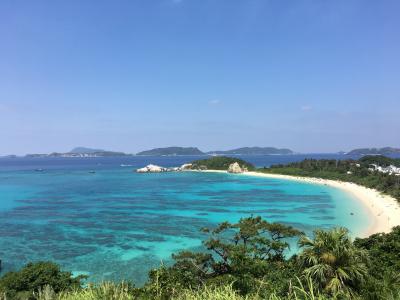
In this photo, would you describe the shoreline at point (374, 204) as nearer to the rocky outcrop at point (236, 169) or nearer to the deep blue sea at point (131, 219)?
the deep blue sea at point (131, 219)

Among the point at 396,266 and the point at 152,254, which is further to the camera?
the point at 152,254

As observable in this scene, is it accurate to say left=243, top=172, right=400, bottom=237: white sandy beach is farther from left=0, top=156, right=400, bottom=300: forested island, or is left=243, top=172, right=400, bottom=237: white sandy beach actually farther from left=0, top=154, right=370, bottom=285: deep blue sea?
left=0, top=156, right=400, bottom=300: forested island

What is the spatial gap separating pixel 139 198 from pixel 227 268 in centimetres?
5227

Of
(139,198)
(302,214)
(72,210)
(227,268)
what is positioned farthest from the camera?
(139,198)

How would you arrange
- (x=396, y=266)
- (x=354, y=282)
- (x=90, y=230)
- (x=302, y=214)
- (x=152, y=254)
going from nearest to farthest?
(x=354, y=282)
(x=396, y=266)
(x=152, y=254)
(x=90, y=230)
(x=302, y=214)

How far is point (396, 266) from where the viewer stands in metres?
17.7

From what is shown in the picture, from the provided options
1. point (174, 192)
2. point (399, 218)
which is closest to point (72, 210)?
point (174, 192)

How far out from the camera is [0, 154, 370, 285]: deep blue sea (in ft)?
102

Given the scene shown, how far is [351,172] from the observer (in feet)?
354

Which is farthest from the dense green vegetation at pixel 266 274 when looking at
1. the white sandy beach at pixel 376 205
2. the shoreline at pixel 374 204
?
the white sandy beach at pixel 376 205

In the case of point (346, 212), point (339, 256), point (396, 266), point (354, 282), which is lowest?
point (346, 212)

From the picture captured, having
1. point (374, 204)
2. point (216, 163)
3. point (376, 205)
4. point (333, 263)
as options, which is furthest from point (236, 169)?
point (333, 263)

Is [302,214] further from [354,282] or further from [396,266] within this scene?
[354,282]

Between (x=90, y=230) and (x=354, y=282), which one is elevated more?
(x=354, y=282)
